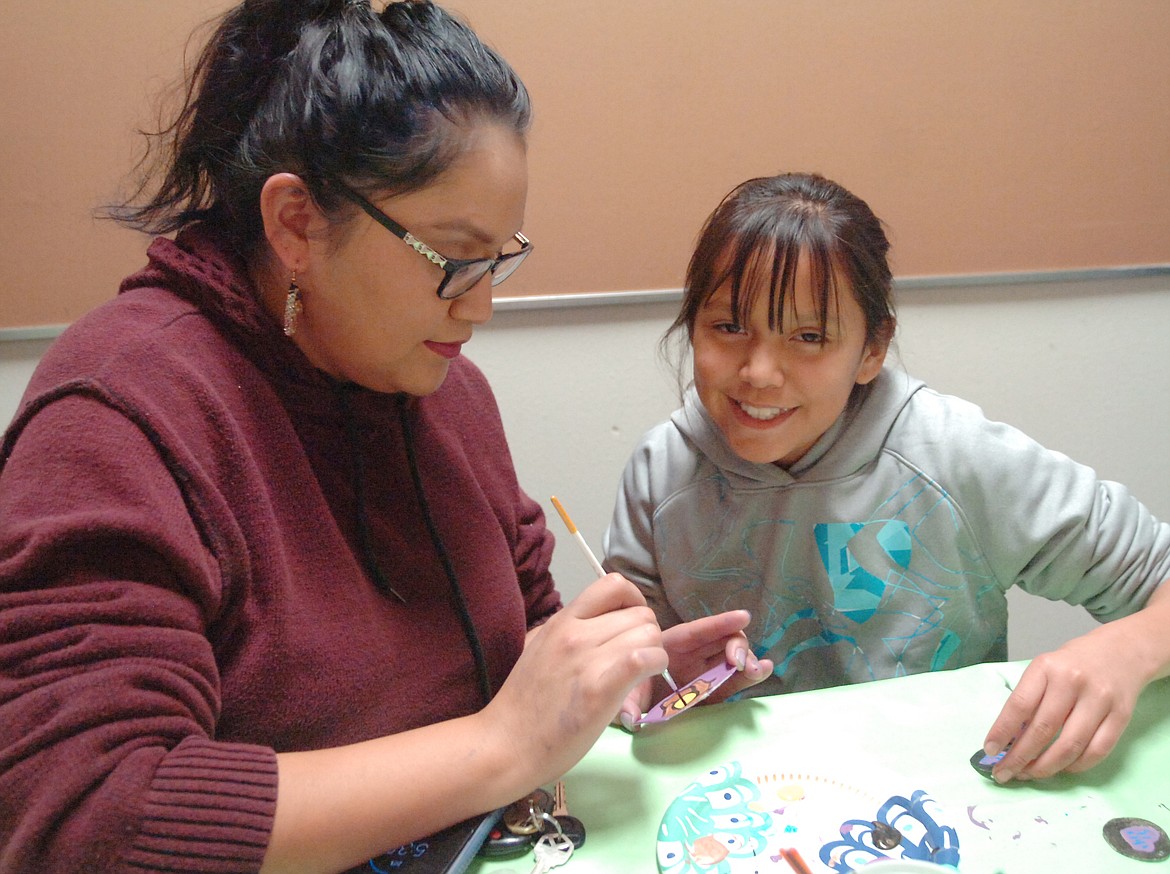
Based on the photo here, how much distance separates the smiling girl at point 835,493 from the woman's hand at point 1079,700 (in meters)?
0.08

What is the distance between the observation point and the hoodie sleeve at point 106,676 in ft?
1.75

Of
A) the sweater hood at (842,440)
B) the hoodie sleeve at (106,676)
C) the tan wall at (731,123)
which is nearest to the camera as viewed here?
the hoodie sleeve at (106,676)

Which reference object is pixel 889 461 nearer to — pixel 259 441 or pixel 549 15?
pixel 259 441

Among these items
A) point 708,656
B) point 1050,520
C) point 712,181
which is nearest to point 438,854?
point 708,656

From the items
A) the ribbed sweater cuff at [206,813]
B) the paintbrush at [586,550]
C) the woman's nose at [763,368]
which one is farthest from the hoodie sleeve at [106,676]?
the woman's nose at [763,368]

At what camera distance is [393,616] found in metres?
0.85

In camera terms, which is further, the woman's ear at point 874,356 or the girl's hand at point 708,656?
the woman's ear at point 874,356

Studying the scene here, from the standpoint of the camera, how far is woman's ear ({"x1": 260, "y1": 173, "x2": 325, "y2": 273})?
0.79m

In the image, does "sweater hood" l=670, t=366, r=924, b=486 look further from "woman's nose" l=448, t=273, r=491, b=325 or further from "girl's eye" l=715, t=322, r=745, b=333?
"woman's nose" l=448, t=273, r=491, b=325

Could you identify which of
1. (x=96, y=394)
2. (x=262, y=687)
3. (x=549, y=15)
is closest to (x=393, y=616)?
Result: (x=262, y=687)

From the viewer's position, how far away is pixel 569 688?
2.35ft

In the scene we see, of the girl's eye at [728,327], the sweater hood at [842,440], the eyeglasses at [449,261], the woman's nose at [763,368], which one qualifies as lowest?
the sweater hood at [842,440]

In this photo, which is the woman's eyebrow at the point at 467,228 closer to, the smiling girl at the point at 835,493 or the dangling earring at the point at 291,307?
the dangling earring at the point at 291,307

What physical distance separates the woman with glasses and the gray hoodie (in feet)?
0.72
